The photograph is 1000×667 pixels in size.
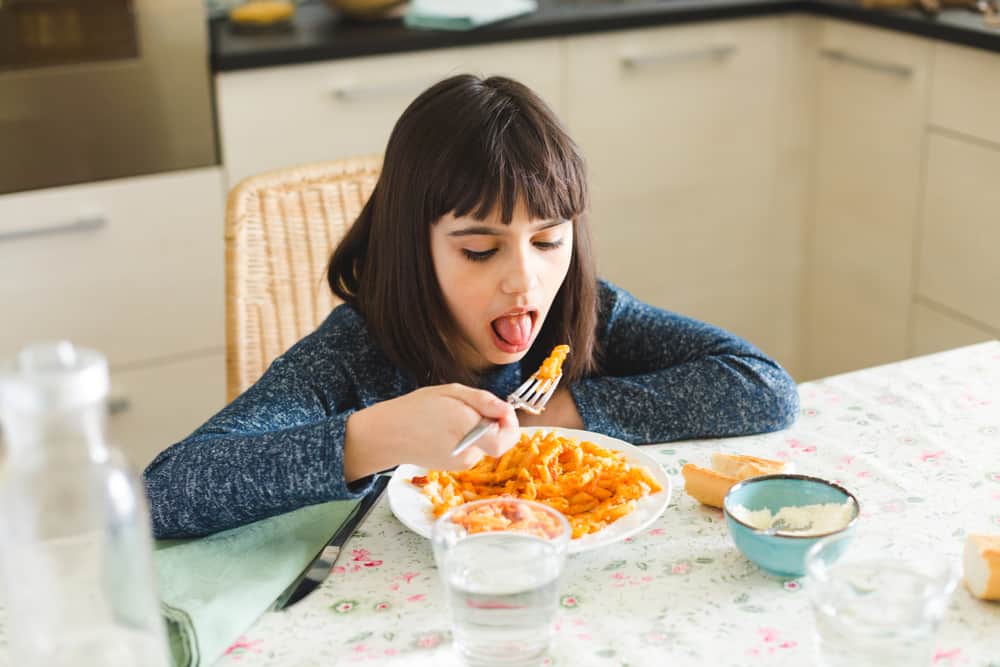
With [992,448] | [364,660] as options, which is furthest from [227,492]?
[992,448]

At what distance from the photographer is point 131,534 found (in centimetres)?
73

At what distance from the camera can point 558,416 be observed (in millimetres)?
1341

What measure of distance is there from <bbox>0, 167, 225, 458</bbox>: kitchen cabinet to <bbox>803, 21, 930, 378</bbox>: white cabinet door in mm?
1348

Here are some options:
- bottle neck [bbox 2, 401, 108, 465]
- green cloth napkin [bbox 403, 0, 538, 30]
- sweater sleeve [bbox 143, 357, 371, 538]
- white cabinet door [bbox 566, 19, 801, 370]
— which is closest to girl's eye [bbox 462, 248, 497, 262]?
sweater sleeve [bbox 143, 357, 371, 538]

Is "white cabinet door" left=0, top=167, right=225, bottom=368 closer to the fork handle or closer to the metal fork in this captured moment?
the metal fork

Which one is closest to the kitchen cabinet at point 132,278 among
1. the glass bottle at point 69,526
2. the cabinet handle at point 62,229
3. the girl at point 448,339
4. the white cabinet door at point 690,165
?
the cabinet handle at point 62,229

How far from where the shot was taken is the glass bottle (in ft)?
2.13

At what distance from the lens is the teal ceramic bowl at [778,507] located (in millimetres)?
954

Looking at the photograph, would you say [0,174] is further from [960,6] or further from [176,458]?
[960,6]

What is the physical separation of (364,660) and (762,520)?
0.35m

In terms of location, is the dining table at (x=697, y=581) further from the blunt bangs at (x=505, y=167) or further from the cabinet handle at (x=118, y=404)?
the cabinet handle at (x=118, y=404)

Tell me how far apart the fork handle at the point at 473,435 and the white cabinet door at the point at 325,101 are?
1407 mm

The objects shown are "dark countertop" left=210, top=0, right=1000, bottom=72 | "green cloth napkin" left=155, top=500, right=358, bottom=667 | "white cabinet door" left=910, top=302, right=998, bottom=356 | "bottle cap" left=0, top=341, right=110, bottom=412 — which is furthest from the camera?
"white cabinet door" left=910, top=302, right=998, bottom=356

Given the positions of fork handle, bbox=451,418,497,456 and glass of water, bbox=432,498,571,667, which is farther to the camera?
fork handle, bbox=451,418,497,456
